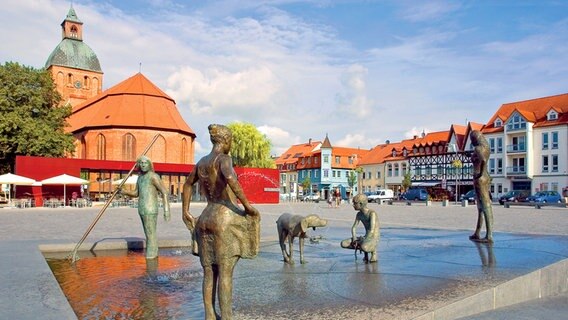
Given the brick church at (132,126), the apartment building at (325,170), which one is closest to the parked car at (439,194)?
the apartment building at (325,170)

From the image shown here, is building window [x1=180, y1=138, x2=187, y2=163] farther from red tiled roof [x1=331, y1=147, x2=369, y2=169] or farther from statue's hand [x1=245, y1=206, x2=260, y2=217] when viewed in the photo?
statue's hand [x1=245, y1=206, x2=260, y2=217]

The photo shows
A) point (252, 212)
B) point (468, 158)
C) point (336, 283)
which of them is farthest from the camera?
point (468, 158)

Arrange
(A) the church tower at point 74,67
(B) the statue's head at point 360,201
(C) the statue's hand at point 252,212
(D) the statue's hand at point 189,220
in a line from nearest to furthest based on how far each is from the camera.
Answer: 1. (C) the statue's hand at point 252,212
2. (D) the statue's hand at point 189,220
3. (B) the statue's head at point 360,201
4. (A) the church tower at point 74,67

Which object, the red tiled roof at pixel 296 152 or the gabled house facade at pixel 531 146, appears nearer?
the gabled house facade at pixel 531 146

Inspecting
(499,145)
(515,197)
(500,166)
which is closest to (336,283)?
(515,197)

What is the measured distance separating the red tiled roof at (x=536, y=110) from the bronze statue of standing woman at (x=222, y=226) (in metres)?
65.3

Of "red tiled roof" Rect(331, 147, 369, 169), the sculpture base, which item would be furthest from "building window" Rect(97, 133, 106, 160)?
the sculpture base

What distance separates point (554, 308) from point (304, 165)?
9154cm

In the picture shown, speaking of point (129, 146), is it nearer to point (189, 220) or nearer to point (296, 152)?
point (296, 152)

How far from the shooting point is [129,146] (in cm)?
6762

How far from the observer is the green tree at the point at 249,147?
74.0 metres

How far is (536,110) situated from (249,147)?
3926cm

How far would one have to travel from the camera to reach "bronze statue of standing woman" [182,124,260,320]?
4414 mm

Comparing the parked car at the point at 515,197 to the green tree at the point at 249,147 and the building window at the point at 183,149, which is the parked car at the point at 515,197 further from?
the building window at the point at 183,149
